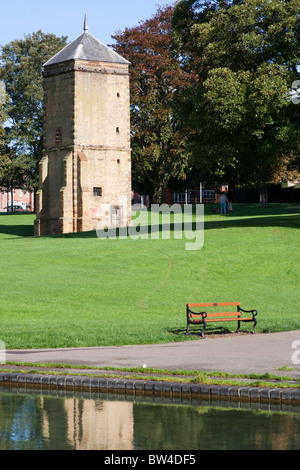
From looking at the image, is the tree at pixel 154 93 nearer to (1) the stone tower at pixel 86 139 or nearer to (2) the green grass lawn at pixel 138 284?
(1) the stone tower at pixel 86 139

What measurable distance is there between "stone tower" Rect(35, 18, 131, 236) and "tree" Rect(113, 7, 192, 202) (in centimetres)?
1234

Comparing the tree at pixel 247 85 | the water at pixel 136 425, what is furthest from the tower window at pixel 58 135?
the water at pixel 136 425

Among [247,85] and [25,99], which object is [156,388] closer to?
[247,85]

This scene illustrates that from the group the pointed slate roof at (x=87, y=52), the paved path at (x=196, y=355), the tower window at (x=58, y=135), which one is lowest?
the paved path at (x=196, y=355)

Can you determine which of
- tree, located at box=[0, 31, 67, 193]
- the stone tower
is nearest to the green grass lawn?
the stone tower

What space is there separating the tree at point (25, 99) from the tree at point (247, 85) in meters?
42.7

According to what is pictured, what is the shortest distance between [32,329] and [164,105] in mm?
57947

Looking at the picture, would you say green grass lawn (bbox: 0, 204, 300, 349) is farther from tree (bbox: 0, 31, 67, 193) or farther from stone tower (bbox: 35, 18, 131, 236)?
tree (bbox: 0, 31, 67, 193)

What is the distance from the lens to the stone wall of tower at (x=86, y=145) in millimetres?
61375

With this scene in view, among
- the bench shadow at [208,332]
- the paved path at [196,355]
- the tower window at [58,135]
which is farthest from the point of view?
the tower window at [58,135]

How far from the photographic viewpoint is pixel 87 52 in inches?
2432

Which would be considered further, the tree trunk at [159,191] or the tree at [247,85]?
the tree trunk at [159,191]

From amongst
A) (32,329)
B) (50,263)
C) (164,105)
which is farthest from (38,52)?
(32,329)

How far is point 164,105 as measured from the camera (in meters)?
75.9
